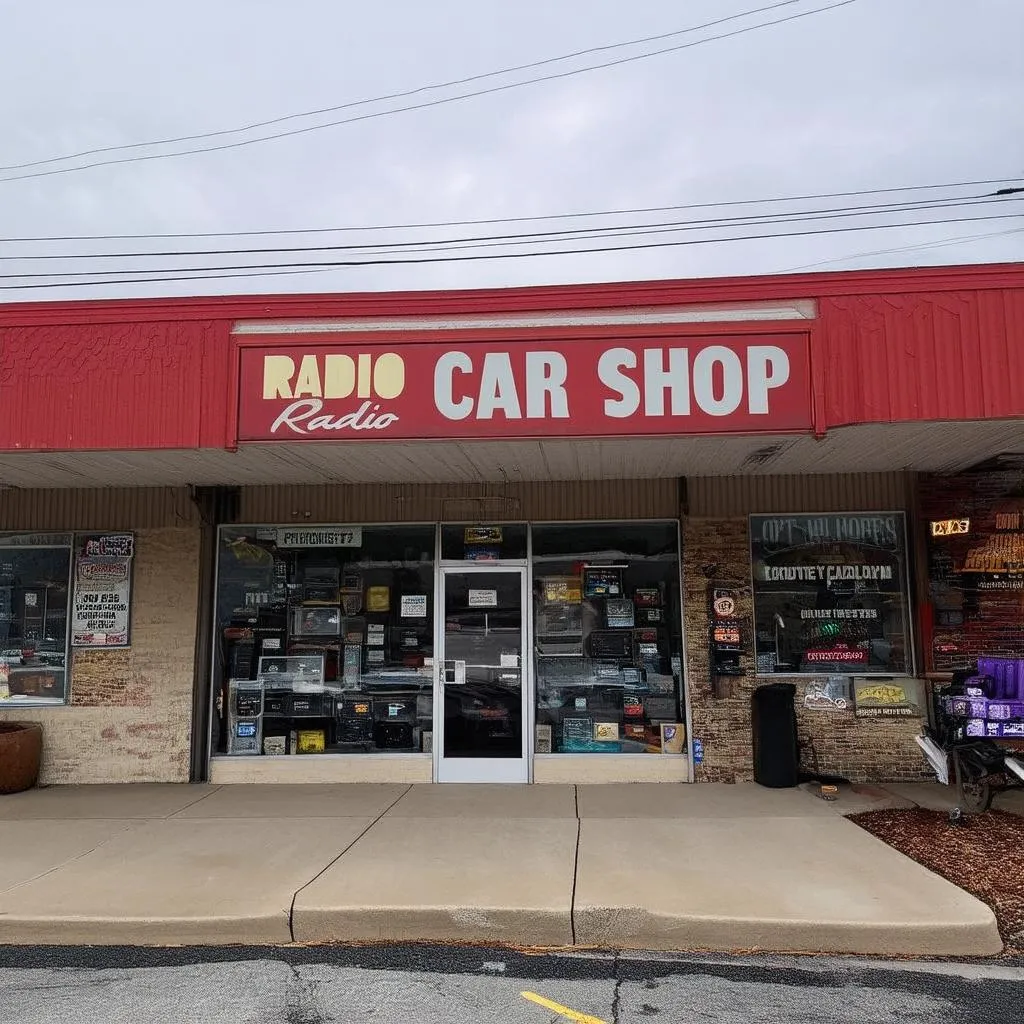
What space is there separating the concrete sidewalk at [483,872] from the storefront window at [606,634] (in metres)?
0.74

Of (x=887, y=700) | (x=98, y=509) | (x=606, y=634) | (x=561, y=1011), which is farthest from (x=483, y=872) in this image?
(x=98, y=509)

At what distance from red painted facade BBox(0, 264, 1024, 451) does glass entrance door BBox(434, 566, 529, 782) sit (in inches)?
127

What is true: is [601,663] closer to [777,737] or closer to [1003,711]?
[777,737]

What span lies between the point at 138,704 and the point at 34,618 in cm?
153

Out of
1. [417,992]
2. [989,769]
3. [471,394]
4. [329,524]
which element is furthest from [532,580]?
[417,992]

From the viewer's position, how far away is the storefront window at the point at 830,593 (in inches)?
351

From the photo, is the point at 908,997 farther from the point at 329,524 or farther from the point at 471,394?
the point at 329,524

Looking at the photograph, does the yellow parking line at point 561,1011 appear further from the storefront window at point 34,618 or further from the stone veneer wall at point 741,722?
the storefront window at point 34,618

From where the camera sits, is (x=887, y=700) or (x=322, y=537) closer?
(x=887, y=700)

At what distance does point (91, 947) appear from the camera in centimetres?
519

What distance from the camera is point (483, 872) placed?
603 centimetres

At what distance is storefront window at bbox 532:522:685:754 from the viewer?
906 centimetres

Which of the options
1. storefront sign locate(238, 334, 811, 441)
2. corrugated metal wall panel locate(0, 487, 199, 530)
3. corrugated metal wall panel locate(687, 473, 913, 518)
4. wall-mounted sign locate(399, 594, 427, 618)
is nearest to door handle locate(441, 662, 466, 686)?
wall-mounted sign locate(399, 594, 427, 618)

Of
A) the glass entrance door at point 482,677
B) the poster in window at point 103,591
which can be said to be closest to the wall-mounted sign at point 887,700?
the glass entrance door at point 482,677
